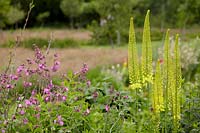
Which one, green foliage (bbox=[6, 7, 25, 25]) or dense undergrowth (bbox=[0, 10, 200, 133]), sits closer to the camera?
dense undergrowth (bbox=[0, 10, 200, 133])

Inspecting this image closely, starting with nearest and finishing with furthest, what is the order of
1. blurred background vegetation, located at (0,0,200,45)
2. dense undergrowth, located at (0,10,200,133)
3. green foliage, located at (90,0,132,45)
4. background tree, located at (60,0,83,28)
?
1. dense undergrowth, located at (0,10,200,133)
2. green foliage, located at (90,0,132,45)
3. blurred background vegetation, located at (0,0,200,45)
4. background tree, located at (60,0,83,28)

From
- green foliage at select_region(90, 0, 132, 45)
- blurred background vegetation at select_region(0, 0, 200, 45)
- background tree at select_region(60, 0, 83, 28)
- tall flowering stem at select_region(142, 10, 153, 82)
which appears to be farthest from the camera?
background tree at select_region(60, 0, 83, 28)

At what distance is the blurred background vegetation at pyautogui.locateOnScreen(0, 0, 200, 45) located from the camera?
65.7 ft

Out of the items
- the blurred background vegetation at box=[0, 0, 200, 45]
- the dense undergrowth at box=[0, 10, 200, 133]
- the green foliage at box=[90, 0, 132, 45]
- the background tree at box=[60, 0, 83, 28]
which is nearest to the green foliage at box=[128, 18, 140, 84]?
the dense undergrowth at box=[0, 10, 200, 133]

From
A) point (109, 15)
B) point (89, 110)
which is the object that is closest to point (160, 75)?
point (89, 110)

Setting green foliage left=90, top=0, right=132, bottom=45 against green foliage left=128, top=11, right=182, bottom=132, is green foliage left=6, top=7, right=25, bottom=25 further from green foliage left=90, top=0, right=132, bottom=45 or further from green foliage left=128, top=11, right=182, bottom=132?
green foliage left=128, top=11, right=182, bottom=132

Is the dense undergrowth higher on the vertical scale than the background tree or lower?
lower

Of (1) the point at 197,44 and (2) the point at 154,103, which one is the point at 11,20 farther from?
(2) the point at 154,103

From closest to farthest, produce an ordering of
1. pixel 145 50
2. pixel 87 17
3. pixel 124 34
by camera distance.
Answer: pixel 145 50
pixel 124 34
pixel 87 17

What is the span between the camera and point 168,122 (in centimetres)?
357

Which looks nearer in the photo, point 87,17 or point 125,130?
point 125,130

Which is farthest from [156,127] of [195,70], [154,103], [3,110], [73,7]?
[73,7]

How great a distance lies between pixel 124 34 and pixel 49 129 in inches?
738

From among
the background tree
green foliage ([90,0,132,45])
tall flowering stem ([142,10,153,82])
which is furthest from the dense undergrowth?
the background tree
